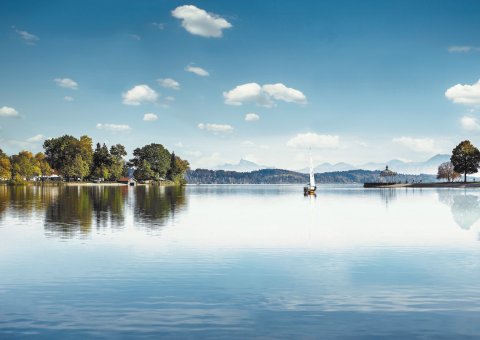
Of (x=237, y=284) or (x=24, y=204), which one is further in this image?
(x=24, y=204)

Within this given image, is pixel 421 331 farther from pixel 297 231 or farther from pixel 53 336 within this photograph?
pixel 297 231

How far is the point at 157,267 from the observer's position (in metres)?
24.2

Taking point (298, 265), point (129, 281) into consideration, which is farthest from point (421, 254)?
point (129, 281)

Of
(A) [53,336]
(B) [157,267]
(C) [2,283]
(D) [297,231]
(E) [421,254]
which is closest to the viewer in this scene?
(A) [53,336]

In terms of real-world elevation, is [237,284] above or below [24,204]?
below

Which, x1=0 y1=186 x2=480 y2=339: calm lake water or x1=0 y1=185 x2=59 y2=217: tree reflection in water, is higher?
x1=0 y1=185 x2=59 y2=217: tree reflection in water

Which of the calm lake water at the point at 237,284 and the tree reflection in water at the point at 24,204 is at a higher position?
the tree reflection in water at the point at 24,204

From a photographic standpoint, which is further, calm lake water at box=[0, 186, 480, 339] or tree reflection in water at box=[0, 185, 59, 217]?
tree reflection in water at box=[0, 185, 59, 217]

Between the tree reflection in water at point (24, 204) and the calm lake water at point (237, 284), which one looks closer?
the calm lake water at point (237, 284)

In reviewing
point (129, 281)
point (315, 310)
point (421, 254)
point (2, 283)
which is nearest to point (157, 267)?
point (129, 281)

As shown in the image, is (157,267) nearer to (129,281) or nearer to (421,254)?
(129,281)

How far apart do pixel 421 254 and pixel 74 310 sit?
20499mm

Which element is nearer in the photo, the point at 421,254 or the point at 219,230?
the point at 421,254

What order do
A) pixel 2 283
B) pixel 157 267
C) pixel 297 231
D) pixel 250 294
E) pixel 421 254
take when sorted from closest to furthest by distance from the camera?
pixel 250 294 → pixel 2 283 → pixel 157 267 → pixel 421 254 → pixel 297 231
